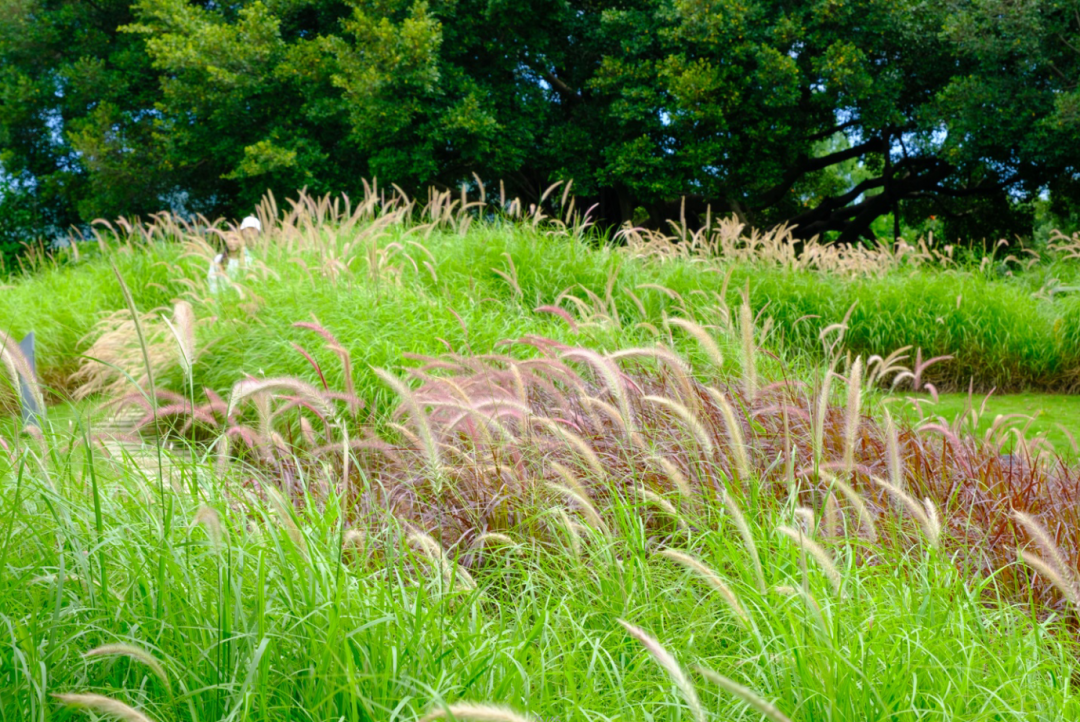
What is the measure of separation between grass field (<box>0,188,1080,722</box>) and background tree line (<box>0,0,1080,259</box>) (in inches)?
399

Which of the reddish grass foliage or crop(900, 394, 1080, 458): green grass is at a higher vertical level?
the reddish grass foliage

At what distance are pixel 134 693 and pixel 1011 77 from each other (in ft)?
48.8

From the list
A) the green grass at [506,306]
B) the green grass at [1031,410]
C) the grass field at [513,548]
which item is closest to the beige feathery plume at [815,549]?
the grass field at [513,548]

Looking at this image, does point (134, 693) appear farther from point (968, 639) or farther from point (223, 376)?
point (223, 376)

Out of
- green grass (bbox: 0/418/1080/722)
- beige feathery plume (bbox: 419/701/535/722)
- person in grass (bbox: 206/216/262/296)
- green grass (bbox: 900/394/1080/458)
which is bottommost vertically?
green grass (bbox: 900/394/1080/458)

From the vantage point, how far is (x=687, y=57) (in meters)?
14.8

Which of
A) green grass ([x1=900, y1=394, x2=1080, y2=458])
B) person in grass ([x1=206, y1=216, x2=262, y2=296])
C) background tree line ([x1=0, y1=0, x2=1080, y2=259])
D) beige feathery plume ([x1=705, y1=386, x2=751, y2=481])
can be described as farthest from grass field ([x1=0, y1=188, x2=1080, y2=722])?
background tree line ([x1=0, y1=0, x2=1080, y2=259])

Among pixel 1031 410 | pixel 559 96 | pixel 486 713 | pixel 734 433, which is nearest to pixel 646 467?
pixel 734 433

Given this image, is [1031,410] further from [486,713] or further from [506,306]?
[486,713]

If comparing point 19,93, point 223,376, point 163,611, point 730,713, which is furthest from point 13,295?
point 19,93

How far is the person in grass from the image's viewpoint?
218 inches

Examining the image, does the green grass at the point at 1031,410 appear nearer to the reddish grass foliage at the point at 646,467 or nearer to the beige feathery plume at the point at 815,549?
the reddish grass foliage at the point at 646,467

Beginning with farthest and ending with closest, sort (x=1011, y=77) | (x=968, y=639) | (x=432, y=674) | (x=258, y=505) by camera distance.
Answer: (x=1011, y=77)
(x=258, y=505)
(x=968, y=639)
(x=432, y=674)

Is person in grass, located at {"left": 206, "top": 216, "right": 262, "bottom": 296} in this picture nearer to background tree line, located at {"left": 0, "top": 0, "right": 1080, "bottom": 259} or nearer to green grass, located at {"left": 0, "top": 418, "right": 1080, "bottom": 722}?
green grass, located at {"left": 0, "top": 418, "right": 1080, "bottom": 722}
